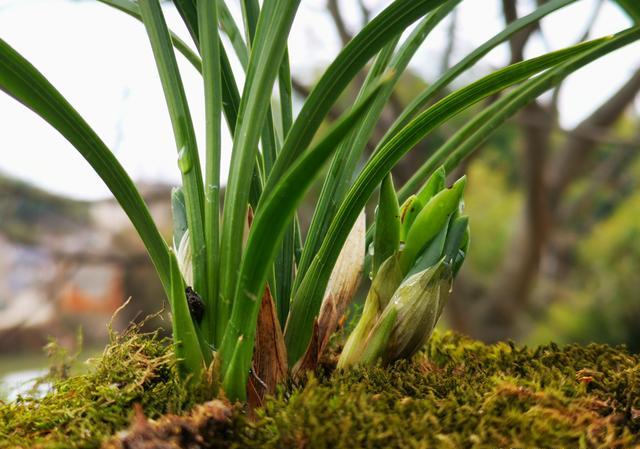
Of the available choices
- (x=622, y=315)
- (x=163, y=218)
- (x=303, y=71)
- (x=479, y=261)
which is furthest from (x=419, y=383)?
(x=479, y=261)

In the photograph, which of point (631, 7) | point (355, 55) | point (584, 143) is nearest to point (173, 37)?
point (355, 55)

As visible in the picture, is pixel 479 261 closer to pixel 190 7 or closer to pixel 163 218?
pixel 163 218

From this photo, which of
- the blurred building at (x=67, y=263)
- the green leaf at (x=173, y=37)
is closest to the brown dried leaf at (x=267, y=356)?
the green leaf at (x=173, y=37)

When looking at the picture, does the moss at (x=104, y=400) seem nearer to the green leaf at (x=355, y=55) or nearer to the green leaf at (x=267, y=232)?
the green leaf at (x=267, y=232)

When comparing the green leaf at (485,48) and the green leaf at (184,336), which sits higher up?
the green leaf at (485,48)

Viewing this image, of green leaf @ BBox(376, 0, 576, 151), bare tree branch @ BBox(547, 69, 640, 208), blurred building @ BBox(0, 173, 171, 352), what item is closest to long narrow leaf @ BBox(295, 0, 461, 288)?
green leaf @ BBox(376, 0, 576, 151)

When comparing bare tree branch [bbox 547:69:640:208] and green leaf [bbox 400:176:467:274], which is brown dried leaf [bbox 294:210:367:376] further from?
bare tree branch [bbox 547:69:640:208]

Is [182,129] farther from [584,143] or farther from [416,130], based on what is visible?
[584,143]
